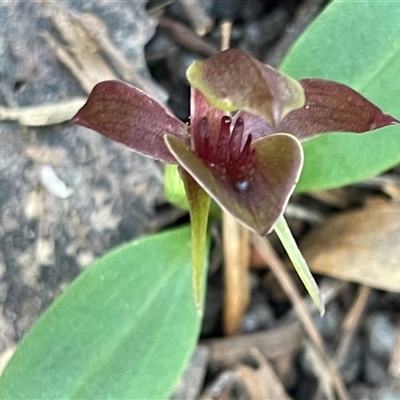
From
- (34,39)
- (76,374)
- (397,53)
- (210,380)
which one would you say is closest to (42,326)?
(76,374)

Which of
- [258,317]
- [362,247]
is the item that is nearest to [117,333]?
[258,317]

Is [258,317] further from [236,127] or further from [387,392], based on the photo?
[236,127]

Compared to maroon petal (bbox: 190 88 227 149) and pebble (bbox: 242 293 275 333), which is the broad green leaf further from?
pebble (bbox: 242 293 275 333)

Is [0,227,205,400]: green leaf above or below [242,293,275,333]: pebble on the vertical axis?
above

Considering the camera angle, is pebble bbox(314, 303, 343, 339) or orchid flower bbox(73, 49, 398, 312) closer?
orchid flower bbox(73, 49, 398, 312)

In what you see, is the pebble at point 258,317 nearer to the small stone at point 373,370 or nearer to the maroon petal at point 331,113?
the small stone at point 373,370

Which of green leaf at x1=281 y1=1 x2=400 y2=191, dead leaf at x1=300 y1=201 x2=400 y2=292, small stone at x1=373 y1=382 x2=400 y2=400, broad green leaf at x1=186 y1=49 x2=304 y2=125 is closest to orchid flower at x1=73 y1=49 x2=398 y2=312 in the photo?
broad green leaf at x1=186 y1=49 x2=304 y2=125

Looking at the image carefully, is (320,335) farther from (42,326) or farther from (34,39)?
(34,39)
